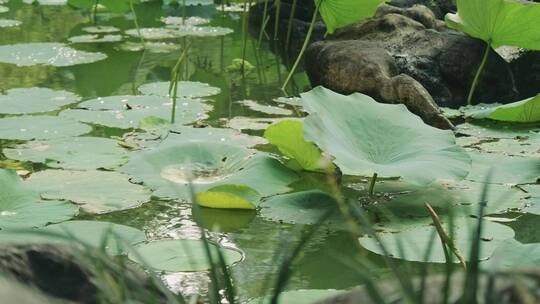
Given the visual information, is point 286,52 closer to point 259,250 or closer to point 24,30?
point 24,30

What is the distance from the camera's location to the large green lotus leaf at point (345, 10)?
149 inches

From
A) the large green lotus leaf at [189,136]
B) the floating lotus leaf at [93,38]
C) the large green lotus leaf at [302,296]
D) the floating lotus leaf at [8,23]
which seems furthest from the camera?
the floating lotus leaf at [8,23]

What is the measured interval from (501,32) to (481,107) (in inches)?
11.1

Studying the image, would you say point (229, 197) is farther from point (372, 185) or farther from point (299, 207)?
point (372, 185)

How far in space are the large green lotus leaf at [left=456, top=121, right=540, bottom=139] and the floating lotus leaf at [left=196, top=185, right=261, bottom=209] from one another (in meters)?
1.09

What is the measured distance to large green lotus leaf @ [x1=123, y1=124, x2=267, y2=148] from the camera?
299 centimetres

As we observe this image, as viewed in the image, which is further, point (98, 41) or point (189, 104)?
point (98, 41)

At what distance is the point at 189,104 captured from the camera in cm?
352

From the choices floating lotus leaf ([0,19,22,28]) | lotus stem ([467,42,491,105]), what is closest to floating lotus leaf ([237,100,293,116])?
lotus stem ([467,42,491,105])

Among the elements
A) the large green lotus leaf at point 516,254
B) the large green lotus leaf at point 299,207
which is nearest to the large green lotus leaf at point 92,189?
the large green lotus leaf at point 299,207

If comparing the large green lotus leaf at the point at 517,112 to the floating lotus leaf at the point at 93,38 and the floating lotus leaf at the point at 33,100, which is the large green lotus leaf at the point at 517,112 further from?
the floating lotus leaf at the point at 93,38

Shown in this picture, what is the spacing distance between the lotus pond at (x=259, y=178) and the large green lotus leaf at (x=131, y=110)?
10 mm

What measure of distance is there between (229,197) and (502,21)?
1.59 metres

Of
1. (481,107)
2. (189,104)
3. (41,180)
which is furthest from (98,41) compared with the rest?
(41,180)
